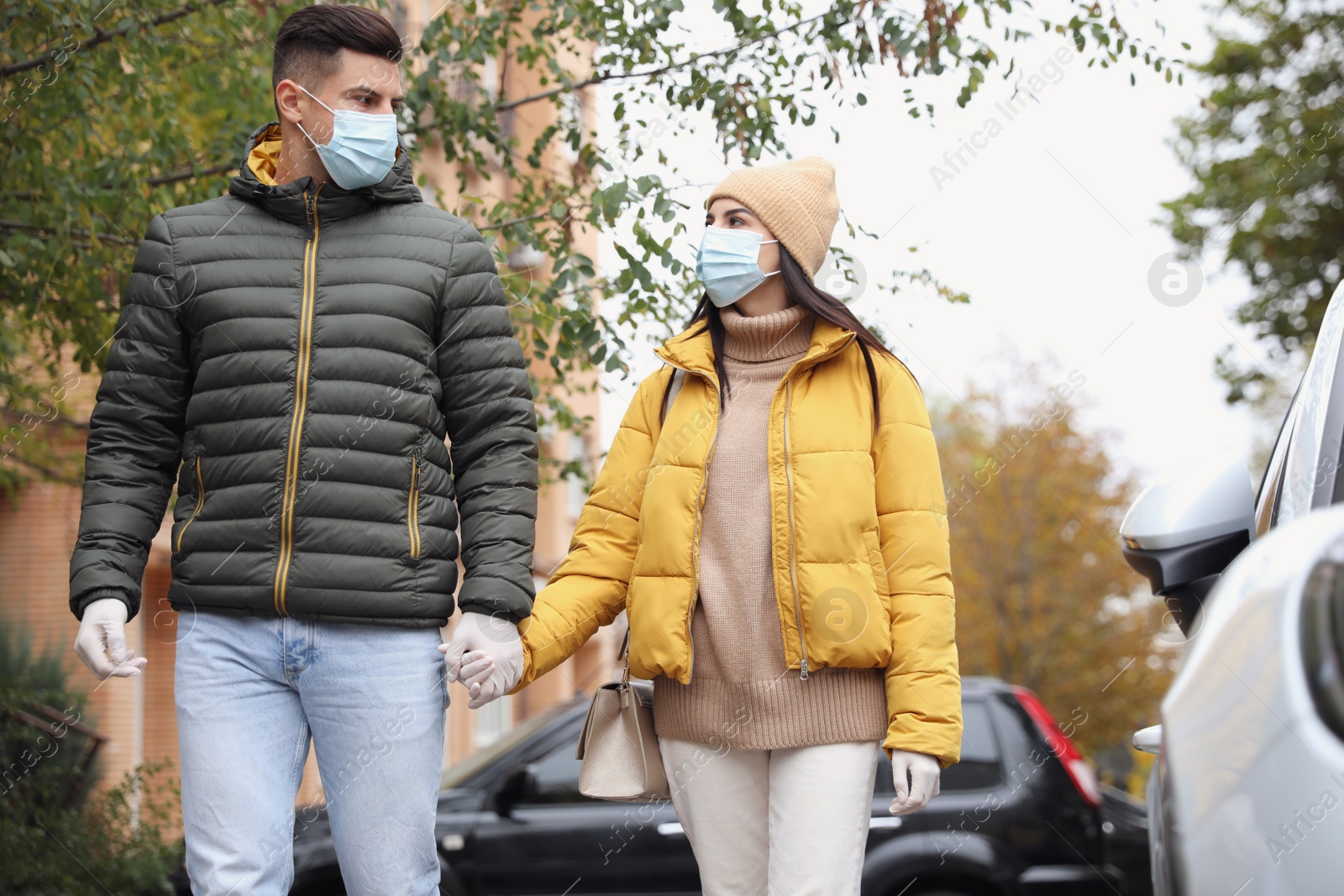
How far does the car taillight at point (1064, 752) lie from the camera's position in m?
7.02

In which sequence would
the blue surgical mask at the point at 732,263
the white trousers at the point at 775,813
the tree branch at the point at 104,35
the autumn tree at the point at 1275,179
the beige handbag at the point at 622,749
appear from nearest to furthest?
the white trousers at the point at 775,813, the beige handbag at the point at 622,749, the blue surgical mask at the point at 732,263, the tree branch at the point at 104,35, the autumn tree at the point at 1275,179

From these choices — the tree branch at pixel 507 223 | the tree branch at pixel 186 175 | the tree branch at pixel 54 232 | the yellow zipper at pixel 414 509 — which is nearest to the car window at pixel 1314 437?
the yellow zipper at pixel 414 509

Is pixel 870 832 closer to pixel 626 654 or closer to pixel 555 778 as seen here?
pixel 555 778

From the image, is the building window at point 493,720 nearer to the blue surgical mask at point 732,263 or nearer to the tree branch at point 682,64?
the tree branch at point 682,64

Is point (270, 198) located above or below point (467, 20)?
below

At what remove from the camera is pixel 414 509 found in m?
2.67

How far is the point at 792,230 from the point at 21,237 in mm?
2994

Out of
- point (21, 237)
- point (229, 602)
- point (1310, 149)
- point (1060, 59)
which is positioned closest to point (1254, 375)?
point (1310, 149)

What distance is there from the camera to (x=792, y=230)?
323cm

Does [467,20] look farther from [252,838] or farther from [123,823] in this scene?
[123,823]

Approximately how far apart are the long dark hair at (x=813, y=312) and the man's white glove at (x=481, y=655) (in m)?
0.77

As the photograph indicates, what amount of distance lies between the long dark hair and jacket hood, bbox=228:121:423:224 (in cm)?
77

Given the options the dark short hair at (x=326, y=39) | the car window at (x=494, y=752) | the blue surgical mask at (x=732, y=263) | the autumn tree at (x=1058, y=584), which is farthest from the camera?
the autumn tree at (x=1058, y=584)

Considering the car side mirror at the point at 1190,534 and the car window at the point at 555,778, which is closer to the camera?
the car side mirror at the point at 1190,534
